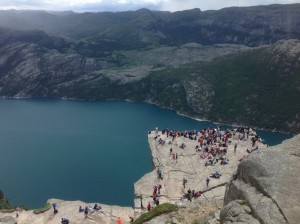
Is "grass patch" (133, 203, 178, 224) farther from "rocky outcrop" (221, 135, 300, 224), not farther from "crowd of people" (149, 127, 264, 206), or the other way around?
"crowd of people" (149, 127, 264, 206)

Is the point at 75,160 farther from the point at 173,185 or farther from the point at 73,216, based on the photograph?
the point at 73,216

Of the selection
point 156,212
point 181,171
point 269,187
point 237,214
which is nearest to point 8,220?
point 156,212

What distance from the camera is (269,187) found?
18922mm

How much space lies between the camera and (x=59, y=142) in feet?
541

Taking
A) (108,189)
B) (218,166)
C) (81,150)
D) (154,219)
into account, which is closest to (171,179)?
(218,166)

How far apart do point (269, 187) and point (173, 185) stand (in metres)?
36.8

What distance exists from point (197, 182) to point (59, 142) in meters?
120

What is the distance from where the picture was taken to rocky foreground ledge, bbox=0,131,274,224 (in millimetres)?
44875

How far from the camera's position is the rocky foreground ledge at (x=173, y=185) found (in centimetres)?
4488

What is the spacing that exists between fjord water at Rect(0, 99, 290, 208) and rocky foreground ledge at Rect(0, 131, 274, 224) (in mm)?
30543

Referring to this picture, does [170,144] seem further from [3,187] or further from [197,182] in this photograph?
[3,187]

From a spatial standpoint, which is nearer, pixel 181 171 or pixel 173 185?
pixel 173 185

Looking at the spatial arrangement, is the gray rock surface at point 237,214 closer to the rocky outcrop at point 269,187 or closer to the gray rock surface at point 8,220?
the rocky outcrop at point 269,187

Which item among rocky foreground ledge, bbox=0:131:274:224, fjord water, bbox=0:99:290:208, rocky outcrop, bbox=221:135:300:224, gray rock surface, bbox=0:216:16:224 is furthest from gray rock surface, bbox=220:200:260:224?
fjord water, bbox=0:99:290:208
